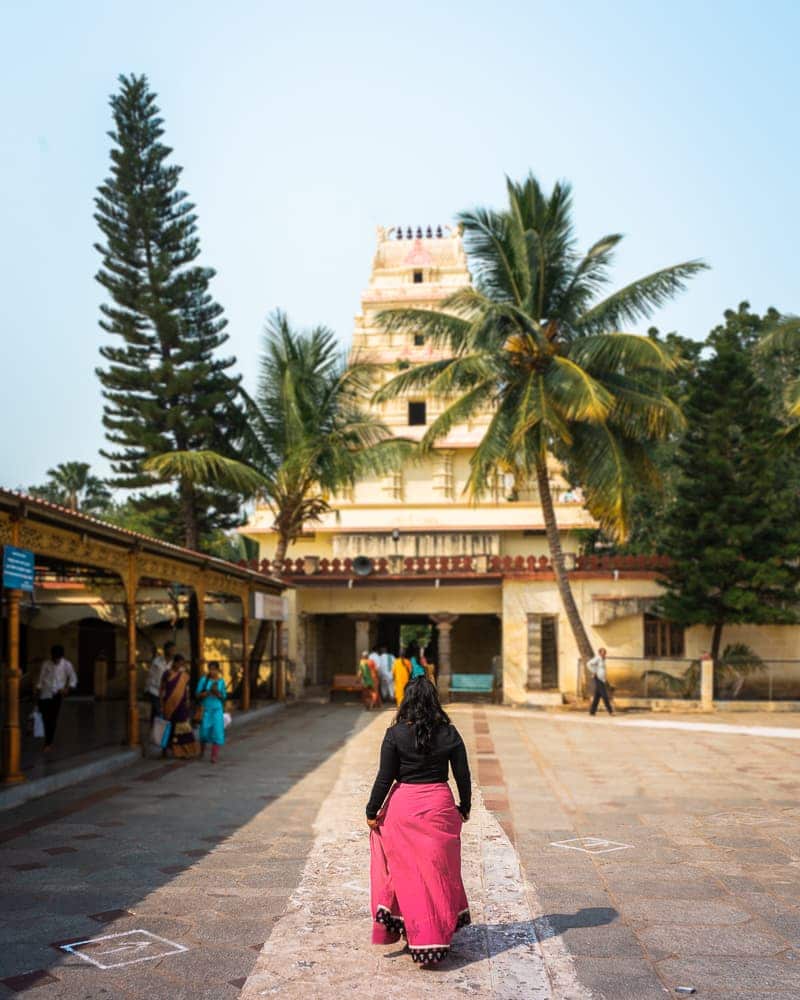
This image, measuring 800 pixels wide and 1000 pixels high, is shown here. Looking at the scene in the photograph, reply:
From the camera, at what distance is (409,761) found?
16.9 feet

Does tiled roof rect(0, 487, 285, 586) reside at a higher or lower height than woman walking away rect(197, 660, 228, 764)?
higher

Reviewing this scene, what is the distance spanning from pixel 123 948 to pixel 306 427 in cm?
1955

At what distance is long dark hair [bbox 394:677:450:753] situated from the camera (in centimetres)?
516

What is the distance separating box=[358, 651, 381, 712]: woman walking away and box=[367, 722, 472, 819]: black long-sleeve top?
1747 cm

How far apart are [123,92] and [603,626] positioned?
2077 centimetres

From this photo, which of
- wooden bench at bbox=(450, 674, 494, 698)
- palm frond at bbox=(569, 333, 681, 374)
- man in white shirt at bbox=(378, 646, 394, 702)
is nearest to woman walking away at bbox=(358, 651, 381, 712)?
man in white shirt at bbox=(378, 646, 394, 702)

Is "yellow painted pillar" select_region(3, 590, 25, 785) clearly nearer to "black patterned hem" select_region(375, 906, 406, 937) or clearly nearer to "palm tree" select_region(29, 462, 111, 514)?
"black patterned hem" select_region(375, 906, 406, 937)

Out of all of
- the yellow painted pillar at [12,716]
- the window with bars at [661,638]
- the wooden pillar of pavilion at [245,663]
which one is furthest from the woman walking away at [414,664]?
the window with bars at [661,638]

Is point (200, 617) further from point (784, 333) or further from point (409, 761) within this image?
point (409, 761)

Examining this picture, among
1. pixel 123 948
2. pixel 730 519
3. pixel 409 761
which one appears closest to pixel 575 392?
pixel 730 519

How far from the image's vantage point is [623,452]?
21672mm

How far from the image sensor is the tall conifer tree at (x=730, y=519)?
2264cm

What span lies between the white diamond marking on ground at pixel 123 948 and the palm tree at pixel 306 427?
18.9 m

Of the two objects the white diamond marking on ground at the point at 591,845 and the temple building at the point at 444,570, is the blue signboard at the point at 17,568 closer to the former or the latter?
the white diamond marking on ground at the point at 591,845
